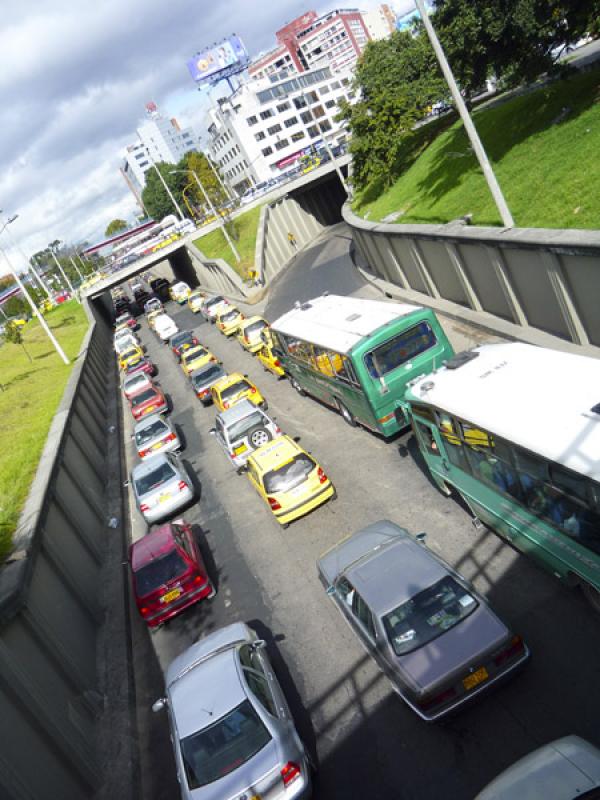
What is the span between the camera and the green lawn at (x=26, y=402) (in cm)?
1585

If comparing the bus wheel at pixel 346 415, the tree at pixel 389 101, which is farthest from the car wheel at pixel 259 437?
the tree at pixel 389 101

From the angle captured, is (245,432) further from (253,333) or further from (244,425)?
(253,333)

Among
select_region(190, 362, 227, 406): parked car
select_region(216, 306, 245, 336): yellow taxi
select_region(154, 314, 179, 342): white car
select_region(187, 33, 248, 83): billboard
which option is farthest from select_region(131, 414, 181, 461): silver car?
select_region(187, 33, 248, 83): billboard

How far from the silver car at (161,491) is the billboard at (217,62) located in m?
116

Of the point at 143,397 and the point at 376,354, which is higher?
the point at 376,354

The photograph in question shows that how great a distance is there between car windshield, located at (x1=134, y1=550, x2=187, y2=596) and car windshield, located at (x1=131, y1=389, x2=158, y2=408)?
50.6ft

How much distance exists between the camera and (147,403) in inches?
1093

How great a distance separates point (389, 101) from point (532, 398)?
3446 cm

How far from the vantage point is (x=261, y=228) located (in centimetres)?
5206

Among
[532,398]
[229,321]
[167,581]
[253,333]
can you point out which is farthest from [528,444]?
[229,321]

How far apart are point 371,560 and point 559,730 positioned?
341 centimetres

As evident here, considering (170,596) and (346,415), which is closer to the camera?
(170,596)

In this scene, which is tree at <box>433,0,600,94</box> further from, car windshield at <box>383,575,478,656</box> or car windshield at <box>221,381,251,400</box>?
car windshield at <box>383,575,478,656</box>

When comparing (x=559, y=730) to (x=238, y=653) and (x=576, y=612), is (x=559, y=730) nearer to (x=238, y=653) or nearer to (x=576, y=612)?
(x=576, y=612)
